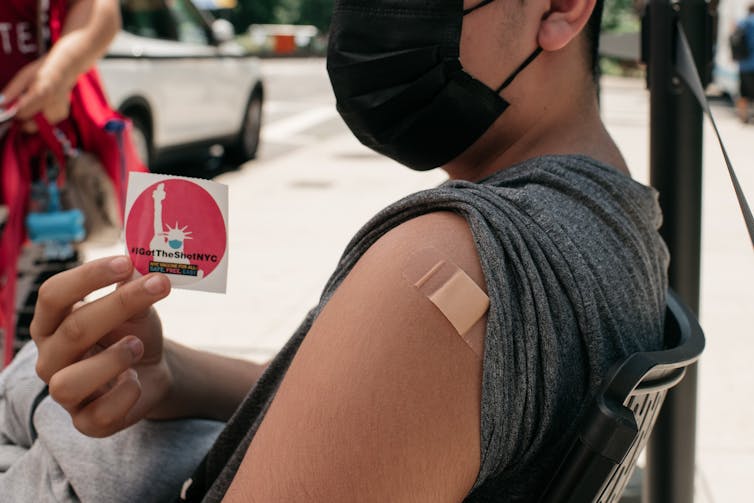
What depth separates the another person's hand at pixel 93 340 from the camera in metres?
1.25

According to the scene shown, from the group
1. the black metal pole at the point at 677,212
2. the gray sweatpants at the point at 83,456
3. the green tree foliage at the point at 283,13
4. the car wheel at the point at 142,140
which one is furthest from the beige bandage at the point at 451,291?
the green tree foliage at the point at 283,13

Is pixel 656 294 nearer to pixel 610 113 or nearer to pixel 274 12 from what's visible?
pixel 610 113

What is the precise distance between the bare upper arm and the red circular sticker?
233 millimetres

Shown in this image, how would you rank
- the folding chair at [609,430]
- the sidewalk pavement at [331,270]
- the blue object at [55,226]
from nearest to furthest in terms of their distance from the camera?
the folding chair at [609,430], the blue object at [55,226], the sidewalk pavement at [331,270]

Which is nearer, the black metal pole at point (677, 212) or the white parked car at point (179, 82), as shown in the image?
the black metal pole at point (677, 212)

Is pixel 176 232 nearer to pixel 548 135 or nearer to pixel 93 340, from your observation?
pixel 93 340

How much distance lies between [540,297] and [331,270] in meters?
4.96

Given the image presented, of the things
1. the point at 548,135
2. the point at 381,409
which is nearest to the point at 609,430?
the point at 381,409

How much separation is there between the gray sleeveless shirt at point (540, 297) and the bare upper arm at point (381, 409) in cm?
4

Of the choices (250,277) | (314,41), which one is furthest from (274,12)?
(250,277)

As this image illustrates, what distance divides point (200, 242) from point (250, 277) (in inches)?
187

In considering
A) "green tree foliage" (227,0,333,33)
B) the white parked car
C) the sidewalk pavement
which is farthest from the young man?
"green tree foliage" (227,0,333,33)

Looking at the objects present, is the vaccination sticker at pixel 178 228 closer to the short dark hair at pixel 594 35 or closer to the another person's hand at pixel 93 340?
the another person's hand at pixel 93 340

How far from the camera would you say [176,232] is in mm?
1256
